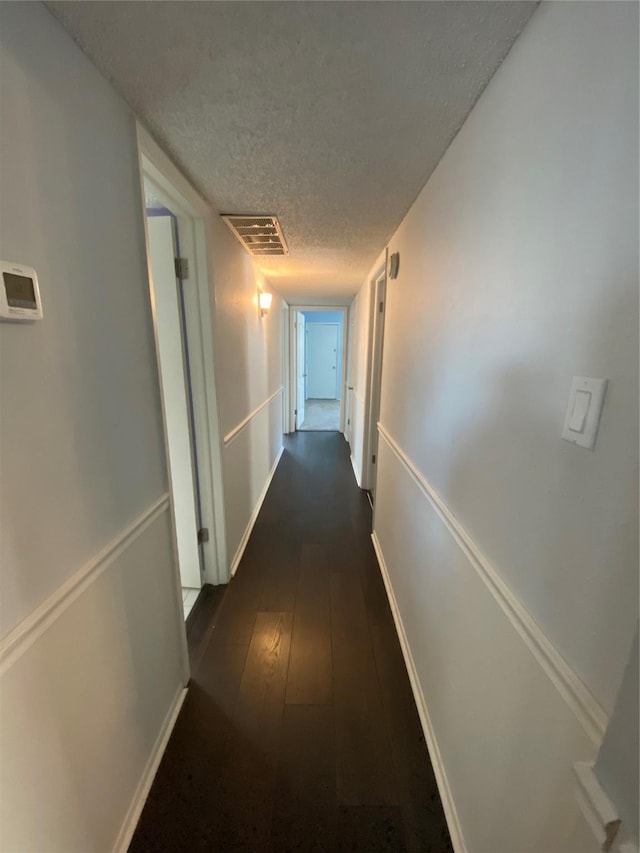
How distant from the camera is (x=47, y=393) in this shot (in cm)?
71

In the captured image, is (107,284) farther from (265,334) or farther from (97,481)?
(265,334)

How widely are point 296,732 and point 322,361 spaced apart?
7.84 m

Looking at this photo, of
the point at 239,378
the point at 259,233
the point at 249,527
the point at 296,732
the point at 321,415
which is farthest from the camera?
the point at 321,415

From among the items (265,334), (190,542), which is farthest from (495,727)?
(265,334)

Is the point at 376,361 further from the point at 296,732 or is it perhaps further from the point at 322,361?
the point at 322,361

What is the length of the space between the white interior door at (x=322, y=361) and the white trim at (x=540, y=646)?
763cm

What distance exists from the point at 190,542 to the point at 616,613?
78.0 inches

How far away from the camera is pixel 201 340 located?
1.74 m

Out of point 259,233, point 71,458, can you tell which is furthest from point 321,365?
point 71,458

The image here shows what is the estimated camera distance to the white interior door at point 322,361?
8.25 meters

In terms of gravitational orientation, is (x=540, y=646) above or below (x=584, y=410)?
below

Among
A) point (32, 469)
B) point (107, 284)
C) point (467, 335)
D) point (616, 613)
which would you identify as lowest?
point (616, 613)

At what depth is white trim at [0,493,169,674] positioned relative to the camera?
623 mm

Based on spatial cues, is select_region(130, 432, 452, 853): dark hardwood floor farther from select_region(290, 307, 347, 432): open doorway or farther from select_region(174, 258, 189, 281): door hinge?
select_region(290, 307, 347, 432): open doorway
